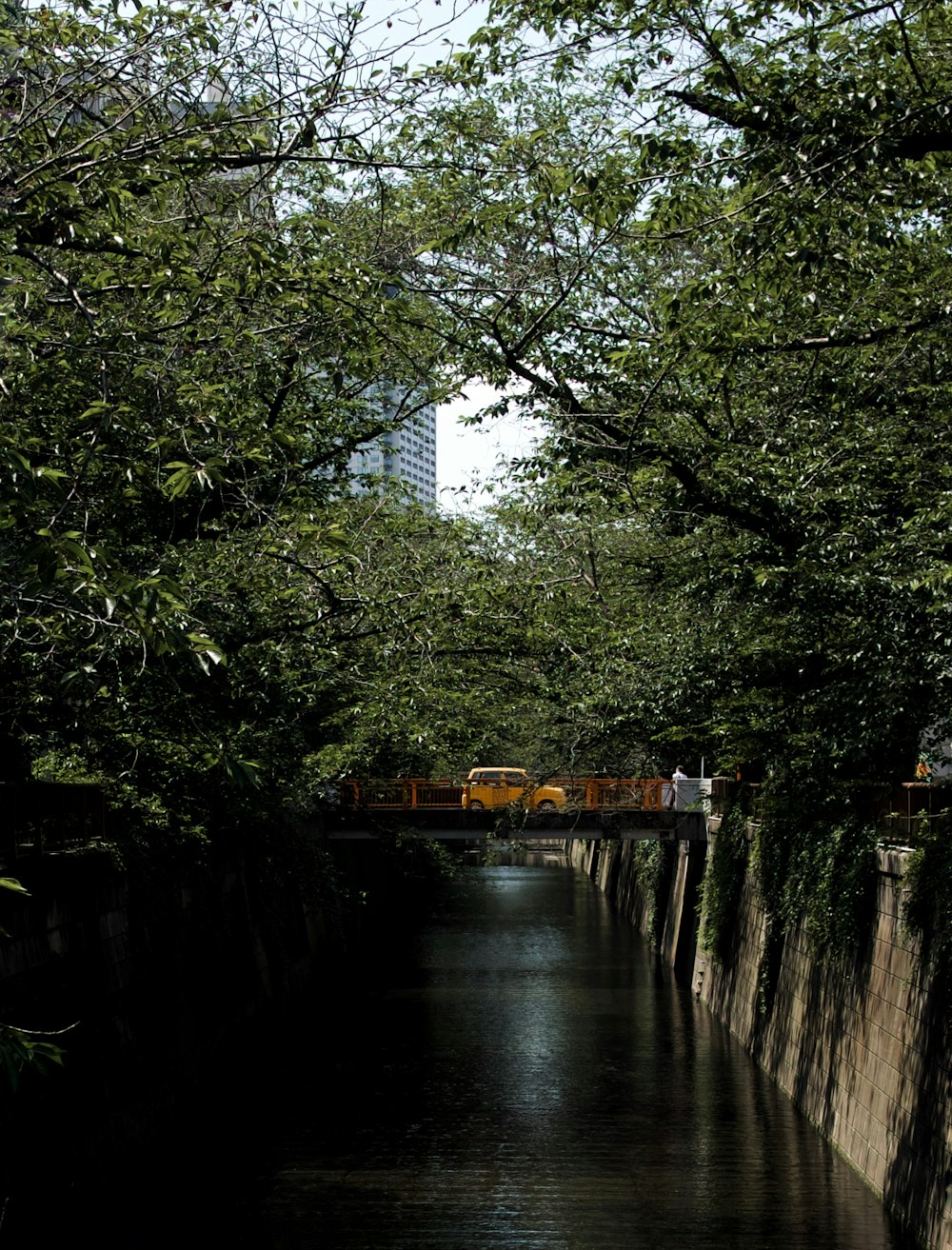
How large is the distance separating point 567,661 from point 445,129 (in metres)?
12.0

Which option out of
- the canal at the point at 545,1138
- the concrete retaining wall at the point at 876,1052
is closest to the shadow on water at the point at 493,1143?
the canal at the point at 545,1138

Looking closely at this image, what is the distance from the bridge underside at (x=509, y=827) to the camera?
113 ft

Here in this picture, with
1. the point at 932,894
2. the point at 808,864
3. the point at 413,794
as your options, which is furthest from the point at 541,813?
the point at 932,894

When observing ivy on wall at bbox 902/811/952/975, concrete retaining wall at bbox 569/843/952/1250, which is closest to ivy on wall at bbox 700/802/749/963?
concrete retaining wall at bbox 569/843/952/1250

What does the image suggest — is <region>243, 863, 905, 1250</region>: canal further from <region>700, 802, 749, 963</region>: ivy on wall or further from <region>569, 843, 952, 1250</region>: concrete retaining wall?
<region>700, 802, 749, 963</region>: ivy on wall

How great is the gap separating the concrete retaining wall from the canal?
1.40ft

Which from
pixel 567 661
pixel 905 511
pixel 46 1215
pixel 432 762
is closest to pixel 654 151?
pixel 905 511

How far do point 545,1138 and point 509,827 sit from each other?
1337 centimetres

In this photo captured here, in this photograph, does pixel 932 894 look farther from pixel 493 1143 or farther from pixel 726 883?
pixel 726 883

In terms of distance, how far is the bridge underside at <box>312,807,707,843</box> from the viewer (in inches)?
1353

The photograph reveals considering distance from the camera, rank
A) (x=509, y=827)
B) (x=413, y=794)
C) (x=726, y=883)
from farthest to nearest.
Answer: (x=413, y=794), (x=509, y=827), (x=726, y=883)

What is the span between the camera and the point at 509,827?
1303 inches

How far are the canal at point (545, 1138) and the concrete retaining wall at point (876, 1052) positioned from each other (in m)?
0.43

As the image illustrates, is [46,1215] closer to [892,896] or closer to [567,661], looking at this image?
[892,896]
